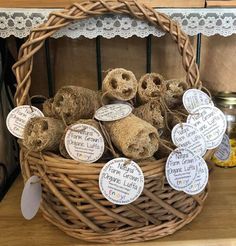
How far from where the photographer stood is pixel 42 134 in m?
0.64

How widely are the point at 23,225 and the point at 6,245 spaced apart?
0.22ft

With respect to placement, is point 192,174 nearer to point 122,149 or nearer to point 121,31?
point 122,149

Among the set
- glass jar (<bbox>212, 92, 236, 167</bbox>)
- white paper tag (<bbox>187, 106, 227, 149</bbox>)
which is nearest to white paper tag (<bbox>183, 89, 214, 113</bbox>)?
white paper tag (<bbox>187, 106, 227, 149</bbox>)

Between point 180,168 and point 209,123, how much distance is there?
0.37ft

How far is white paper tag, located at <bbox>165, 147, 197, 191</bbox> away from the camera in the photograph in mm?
627

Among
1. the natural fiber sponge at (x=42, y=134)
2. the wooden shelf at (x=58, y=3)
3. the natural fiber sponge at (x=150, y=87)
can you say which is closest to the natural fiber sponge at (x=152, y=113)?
the natural fiber sponge at (x=150, y=87)

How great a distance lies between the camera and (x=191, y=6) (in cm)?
87

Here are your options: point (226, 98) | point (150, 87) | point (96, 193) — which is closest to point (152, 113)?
point (150, 87)

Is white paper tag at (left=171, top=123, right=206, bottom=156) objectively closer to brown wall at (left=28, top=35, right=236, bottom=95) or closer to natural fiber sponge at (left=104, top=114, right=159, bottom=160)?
natural fiber sponge at (left=104, top=114, right=159, bottom=160)

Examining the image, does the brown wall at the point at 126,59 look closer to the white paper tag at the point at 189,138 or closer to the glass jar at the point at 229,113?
the glass jar at the point at 229,113

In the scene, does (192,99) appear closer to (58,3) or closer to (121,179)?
(121,179)

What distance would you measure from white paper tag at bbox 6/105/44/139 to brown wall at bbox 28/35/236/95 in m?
0.37

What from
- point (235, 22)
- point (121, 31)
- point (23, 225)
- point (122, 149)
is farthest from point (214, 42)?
point (23, 225)

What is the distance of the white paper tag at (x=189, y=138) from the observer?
2.15 ft
